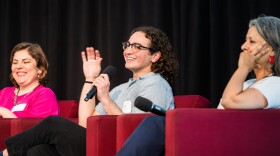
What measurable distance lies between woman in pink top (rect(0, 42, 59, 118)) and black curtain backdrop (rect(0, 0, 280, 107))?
0.66 m

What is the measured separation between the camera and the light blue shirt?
2752mm

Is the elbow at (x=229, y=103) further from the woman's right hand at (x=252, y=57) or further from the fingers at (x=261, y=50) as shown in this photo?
the fingers at (x=261, y=50)

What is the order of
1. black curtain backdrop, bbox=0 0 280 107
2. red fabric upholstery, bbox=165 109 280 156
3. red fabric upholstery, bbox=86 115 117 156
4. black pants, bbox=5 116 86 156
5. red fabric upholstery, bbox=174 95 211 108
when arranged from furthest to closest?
1. black curtain backdrop, bbox=0 0 280 107
2. red fabric upholstery, bbox=174 95 211 108
3. black pants, bbox=5 116 86 156
4. red fabric upholstery, bbox=86 115 117 156
5. red fabric upholstery, bbox=165 109 280 156

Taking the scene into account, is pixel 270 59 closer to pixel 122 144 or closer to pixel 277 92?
pixel 277 92

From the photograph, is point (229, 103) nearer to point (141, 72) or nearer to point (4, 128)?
point (141, 72)

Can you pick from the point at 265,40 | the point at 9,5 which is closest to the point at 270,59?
the point at 265,40

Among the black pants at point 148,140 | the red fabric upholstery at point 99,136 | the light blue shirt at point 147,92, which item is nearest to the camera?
the black pants at point 148,140

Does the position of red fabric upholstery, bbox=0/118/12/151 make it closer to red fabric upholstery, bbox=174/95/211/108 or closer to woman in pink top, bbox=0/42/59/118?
woman in pink top, bbox=0/42/59/118

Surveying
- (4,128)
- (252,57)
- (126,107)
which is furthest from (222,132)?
(4,128)

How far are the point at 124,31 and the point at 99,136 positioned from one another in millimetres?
1691

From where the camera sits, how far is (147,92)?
9.08 feet

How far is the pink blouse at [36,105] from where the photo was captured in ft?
10.8

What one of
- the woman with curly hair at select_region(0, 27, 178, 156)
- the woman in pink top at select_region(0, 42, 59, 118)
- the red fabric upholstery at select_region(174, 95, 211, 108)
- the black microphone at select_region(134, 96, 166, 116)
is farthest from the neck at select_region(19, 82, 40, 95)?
the black microphone at select_region(134, 96, 166, 116)

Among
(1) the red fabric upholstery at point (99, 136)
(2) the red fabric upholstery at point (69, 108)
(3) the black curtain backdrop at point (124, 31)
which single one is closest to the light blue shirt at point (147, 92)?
(1) the red fabric upholstery at point (99, 136)
